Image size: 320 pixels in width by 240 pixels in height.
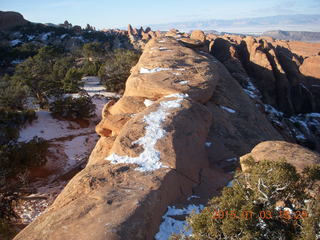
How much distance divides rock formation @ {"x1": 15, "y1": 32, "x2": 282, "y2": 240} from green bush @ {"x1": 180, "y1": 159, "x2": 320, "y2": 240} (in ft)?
5.81

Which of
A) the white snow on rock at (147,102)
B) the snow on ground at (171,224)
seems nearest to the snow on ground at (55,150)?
the white snow on rock at (147,102)

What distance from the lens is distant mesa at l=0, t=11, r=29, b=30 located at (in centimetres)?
8400

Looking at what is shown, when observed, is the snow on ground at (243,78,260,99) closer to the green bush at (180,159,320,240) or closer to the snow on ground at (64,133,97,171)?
the snow on ground at (64,133,97,171)

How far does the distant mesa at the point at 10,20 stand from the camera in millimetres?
84000

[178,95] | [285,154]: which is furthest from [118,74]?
[285,154]

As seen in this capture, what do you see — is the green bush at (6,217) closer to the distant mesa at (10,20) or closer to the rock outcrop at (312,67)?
the rock outcrop at (312,67)

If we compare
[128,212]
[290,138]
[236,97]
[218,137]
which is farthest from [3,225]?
[290,138]

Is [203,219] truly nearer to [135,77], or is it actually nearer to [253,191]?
[253,191]

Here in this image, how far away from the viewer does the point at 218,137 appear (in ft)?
34.5

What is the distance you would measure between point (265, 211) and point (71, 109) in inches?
690

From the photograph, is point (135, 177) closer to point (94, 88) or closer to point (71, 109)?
point (71, 109)

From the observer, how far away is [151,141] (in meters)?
8.02

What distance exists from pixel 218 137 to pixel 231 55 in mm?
15536

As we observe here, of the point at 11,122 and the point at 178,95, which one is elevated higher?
the point at 178,95
